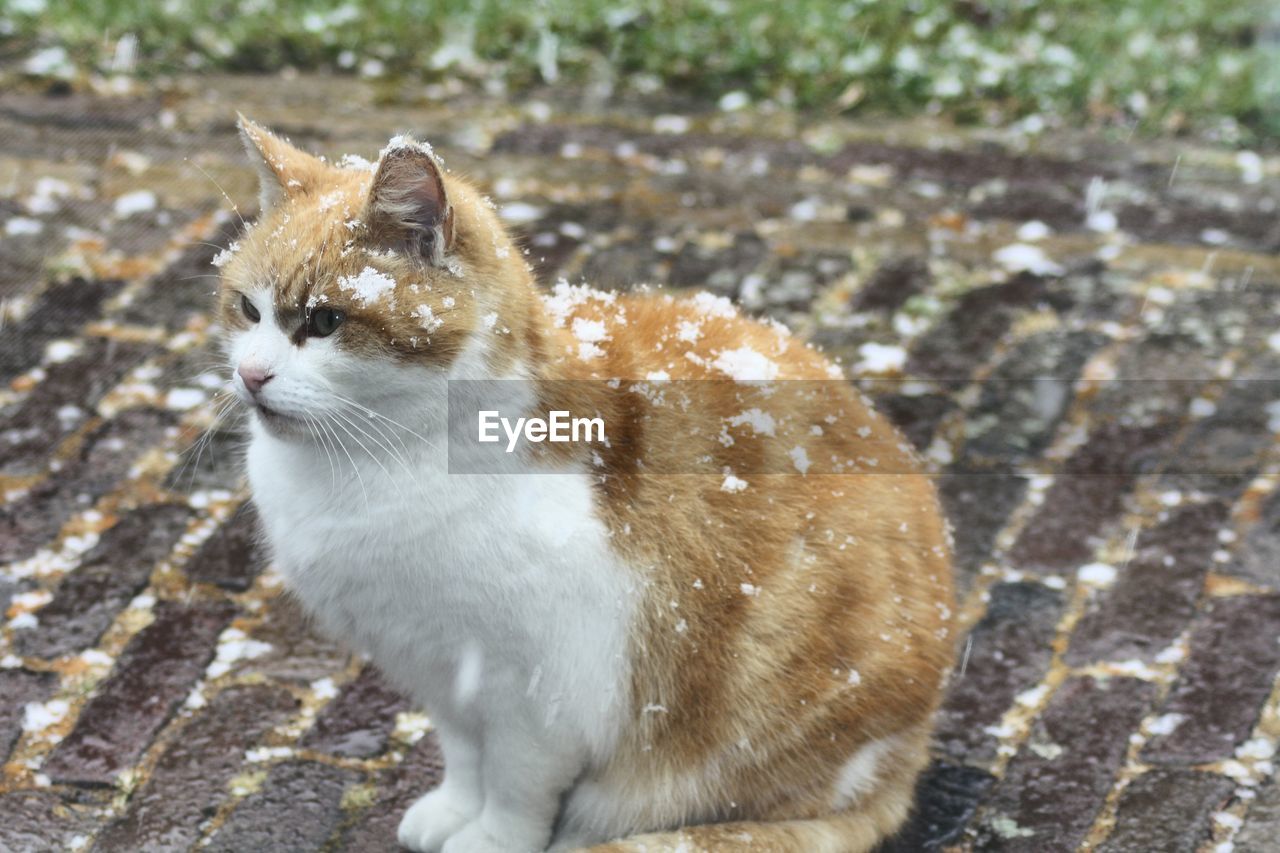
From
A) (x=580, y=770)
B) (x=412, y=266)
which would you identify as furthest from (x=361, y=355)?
(x=580, y=770)

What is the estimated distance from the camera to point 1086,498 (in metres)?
3.97

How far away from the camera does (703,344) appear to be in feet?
9.38

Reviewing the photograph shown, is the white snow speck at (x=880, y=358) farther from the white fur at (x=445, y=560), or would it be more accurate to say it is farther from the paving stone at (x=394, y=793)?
the white fur at (x=445, y=560)

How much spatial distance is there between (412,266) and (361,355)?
0.17 metres

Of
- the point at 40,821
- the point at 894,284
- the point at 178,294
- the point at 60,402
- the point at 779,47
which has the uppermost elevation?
the point at 779,47

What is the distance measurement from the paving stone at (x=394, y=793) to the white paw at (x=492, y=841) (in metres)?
0.18

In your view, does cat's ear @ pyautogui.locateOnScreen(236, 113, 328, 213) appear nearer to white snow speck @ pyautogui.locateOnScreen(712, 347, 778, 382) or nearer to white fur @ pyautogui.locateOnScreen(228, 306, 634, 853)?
white fur @ pyautogui.locateOnScreen(228, 306, 634, 853)

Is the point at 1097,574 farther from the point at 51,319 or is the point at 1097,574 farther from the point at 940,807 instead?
the point at 51,319

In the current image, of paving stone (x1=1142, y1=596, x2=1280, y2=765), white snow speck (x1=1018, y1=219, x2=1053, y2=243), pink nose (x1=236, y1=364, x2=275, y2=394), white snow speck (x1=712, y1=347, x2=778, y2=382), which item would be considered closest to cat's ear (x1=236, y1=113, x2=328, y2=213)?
pink nose (x1=236, y1=364, x2=275, y2=394)

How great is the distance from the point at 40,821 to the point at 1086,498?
8.64ft

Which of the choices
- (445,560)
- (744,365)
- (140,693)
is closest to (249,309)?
(445,560)

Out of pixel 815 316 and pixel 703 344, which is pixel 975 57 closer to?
pixel 815 316

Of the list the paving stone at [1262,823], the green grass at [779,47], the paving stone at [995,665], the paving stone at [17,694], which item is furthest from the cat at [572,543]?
the green grass at [779,47]

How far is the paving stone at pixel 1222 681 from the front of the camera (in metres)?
3.11
